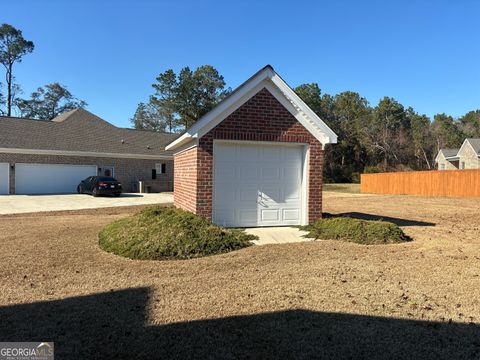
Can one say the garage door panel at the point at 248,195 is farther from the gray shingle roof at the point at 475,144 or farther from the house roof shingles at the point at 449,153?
the house roof shingles at the point at 449,153

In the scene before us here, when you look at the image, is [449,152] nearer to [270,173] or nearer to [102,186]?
[102,186]

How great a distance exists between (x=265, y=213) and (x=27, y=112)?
55624 mm

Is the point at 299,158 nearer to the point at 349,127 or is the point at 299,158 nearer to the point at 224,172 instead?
the point at 224,172

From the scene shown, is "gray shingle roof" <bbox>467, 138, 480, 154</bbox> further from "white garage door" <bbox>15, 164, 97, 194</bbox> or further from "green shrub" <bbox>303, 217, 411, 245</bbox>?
"white garage door" <bbox>15, 164, 97, 194</bbox>

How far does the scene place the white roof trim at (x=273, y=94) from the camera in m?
8.85

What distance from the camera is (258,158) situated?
9.58 meters

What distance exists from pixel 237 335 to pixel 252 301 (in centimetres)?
94

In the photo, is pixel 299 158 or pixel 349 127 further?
pixel 349 127

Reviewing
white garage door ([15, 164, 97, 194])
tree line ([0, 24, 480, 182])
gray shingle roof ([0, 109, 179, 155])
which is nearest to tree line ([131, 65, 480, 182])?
tree line ([0, 24, 480, 182])

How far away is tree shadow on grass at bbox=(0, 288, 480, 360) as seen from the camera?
3.41m

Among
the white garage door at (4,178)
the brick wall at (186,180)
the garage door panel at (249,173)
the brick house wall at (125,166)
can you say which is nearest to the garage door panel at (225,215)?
the brick wall at (186,180)

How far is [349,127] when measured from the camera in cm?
5422

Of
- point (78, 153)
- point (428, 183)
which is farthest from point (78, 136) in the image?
point (428, 183)

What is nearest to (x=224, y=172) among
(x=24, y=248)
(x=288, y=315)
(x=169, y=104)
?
(x=24, y=248)
